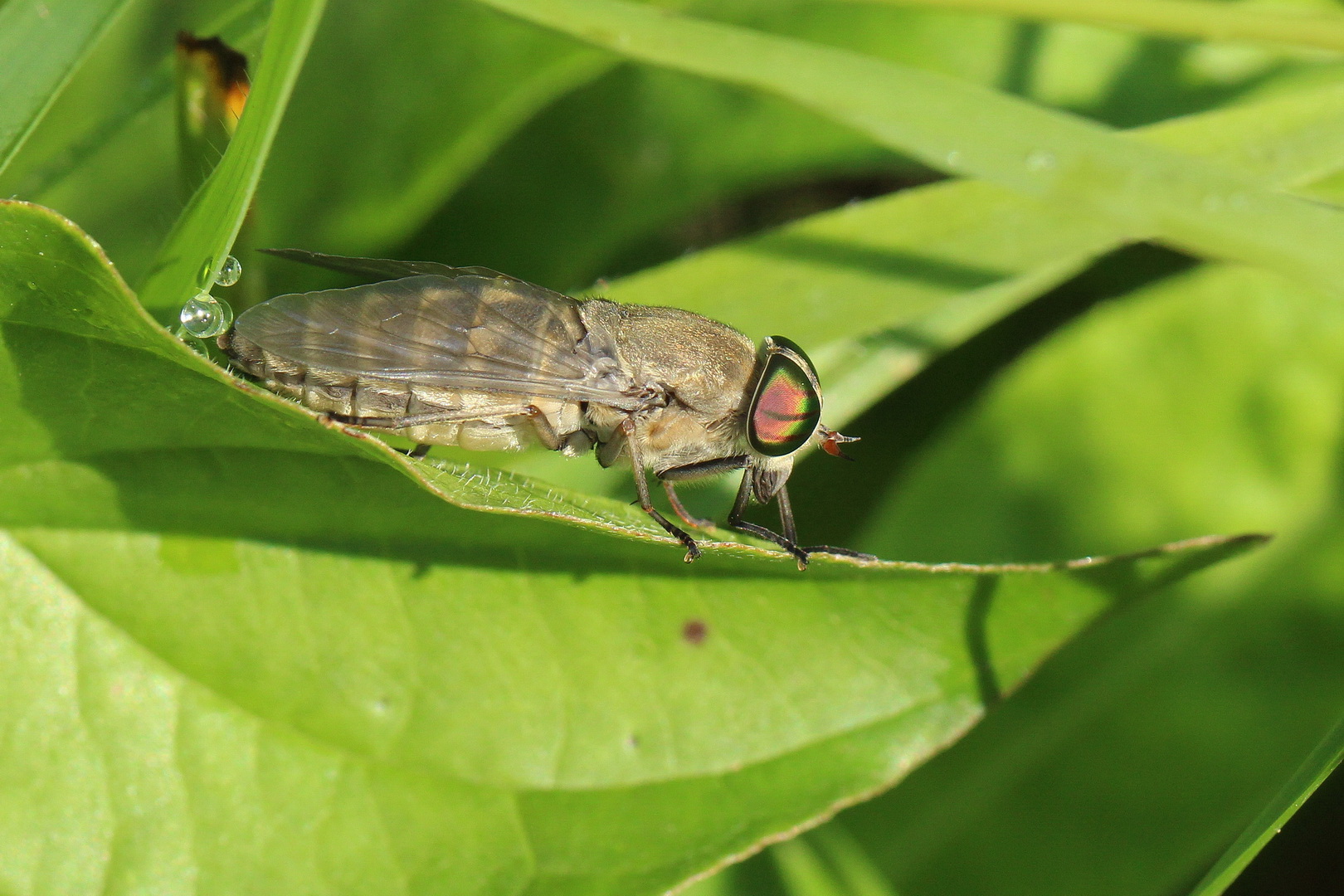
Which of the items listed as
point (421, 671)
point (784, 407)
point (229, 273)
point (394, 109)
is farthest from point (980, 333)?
point (229, 273)

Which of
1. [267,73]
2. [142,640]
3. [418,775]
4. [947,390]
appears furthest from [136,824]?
[947,390]

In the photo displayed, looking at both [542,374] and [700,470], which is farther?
[700,470]

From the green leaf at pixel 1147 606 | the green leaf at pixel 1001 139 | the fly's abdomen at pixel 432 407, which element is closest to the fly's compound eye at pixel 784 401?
the fly's abdomen at pixel 432 407

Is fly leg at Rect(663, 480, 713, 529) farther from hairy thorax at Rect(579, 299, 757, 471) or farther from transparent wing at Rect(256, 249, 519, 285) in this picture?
transparent wing at Rect(256, 249, 519, 285)

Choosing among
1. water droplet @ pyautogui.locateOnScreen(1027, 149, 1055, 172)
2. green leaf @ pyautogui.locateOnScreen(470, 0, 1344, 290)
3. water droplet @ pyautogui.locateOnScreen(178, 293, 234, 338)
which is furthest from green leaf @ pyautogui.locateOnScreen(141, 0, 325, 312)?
water droplet @ pyautogui.locateOnScreen(1027, 149, 1055, 172)

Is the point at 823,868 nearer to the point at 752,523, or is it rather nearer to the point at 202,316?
the point at 752,523

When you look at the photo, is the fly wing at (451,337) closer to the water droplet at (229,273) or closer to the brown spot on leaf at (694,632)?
the water droplet at (229,273)
